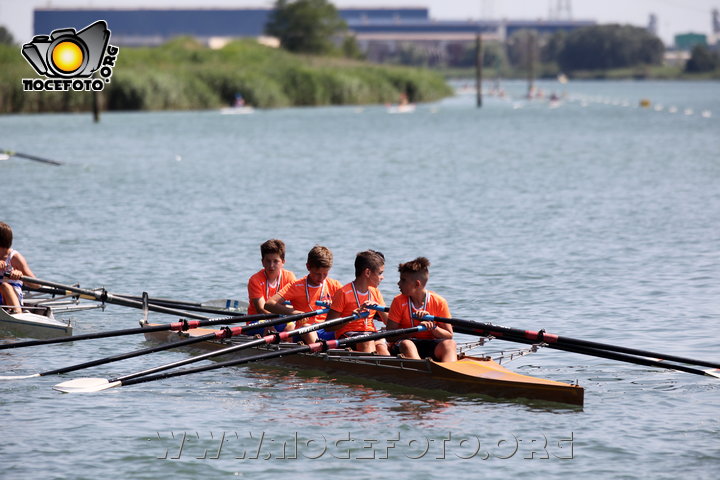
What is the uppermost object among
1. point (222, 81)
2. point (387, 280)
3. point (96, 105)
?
point (222, 81)

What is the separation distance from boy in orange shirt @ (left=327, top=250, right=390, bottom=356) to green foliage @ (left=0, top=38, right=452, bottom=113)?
61360 mm


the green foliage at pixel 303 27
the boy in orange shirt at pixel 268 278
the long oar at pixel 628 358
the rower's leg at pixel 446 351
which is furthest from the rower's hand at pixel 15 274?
the green foliage at pixel 303 27

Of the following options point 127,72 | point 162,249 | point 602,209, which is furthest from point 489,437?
point 127,72

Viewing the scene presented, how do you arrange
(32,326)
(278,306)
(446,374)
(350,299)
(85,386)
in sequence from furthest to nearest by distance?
1. (32,326)
2. (278,306)
3. (350,299)
4. (446,374)
5. (85,386)

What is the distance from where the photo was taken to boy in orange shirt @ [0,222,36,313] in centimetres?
1523

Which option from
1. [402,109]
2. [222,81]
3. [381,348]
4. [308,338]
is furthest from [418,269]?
[402,109]

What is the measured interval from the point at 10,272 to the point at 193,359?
14.2ft

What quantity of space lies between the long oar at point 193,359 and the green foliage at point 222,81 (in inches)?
2424

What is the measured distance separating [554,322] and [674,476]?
21.4 ft

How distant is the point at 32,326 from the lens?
15.0m

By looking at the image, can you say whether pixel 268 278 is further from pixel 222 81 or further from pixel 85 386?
pixel 222 81

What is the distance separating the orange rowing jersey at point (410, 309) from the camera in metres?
12.7

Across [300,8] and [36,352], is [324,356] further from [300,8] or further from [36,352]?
[300,8]

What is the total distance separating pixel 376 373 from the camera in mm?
12695
